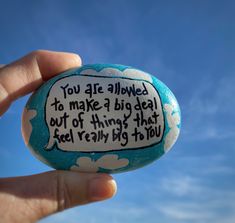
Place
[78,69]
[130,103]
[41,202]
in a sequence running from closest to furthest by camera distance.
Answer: [41,202] → [130,103] → [78,69]

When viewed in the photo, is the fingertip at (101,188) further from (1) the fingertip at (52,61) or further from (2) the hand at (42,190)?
(1) the fingertip at (52,61)

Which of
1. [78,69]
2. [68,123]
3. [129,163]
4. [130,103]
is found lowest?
[129,163]

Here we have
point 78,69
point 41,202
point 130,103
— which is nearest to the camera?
point 41,202

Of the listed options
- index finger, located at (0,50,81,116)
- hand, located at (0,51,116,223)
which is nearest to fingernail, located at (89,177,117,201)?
hand, located at (0,51,116,223)

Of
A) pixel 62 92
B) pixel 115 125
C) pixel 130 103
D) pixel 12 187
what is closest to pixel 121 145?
pixel 115 125

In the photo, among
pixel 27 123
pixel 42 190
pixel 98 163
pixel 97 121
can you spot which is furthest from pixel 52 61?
pixel 42 190

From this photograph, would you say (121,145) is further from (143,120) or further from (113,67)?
(113,67)

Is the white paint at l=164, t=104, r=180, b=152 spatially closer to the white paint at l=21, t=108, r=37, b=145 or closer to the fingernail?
the fingernail

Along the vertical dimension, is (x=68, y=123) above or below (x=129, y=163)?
above
